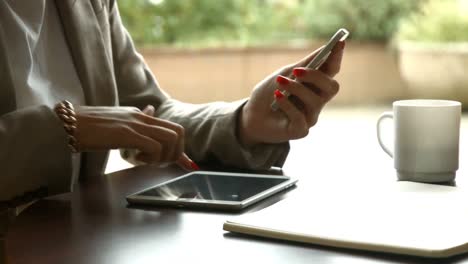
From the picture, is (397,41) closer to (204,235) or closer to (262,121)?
(262,121)

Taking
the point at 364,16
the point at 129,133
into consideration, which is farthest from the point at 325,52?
the point at 364,16

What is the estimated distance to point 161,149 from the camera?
43.8 inches

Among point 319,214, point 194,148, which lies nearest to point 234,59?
point 194,148

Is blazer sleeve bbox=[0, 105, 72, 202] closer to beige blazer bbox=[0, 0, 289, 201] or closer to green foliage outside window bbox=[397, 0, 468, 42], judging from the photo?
beige blazer bbox=[0, 0, 289, 201]

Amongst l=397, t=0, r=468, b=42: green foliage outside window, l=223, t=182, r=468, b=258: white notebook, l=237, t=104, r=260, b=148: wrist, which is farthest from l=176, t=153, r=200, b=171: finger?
l=397, t=0, r=468, b=42: green foliage outside window

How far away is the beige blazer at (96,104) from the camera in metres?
1.06

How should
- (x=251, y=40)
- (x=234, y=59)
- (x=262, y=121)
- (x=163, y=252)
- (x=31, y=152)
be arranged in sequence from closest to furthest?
1. (x=163, y=252)
2. (x=31, y=152)
3. (x=262, y=121)
4. (x=234, y=59)
5. (x=251, y=40)

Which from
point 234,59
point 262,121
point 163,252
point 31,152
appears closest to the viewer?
point 163,252

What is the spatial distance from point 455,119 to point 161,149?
383 millimetres

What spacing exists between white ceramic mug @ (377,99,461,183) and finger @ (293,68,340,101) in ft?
0.33

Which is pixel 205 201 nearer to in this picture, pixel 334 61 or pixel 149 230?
pixel 149 230

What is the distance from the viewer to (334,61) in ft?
3.99

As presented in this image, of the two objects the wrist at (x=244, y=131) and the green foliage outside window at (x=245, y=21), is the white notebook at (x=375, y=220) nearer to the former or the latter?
the wrist at (x=244, y=131)

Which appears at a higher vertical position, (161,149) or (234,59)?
(161,149)
